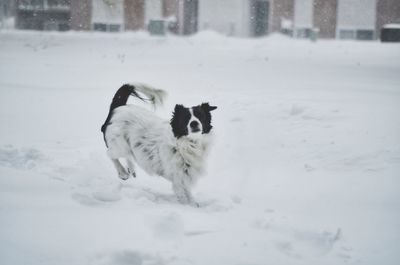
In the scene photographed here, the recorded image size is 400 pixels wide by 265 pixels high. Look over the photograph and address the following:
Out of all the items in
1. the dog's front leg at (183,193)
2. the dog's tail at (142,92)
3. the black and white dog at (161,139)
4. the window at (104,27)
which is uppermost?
the window at (104,27)

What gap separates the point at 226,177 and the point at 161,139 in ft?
3.76

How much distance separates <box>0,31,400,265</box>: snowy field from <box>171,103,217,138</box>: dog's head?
2.08ft

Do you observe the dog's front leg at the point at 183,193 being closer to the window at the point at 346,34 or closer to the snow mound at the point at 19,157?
the snow mound at the point at 19,157

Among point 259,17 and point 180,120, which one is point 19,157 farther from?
point 259,17

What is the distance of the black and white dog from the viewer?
180 inches

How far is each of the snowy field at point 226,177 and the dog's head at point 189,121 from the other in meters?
0.64

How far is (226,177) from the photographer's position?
5613 mm

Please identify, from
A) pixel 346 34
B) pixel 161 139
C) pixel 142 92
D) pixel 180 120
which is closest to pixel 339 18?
pixel 346 34

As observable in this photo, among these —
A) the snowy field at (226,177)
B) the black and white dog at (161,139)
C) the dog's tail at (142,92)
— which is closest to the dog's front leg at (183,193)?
the black and white dog at (161,139)

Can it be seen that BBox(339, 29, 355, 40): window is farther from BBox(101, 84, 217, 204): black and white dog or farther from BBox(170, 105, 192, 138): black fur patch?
BBox(170, 105, 192, 138): black fur patch

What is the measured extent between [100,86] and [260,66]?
4.43m

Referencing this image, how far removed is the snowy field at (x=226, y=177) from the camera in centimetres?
347

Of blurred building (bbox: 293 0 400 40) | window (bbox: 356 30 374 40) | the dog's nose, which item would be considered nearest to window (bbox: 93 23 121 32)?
blurred building (bbox: 293 0 400 40)

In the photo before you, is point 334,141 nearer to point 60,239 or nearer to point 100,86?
point 60,239
